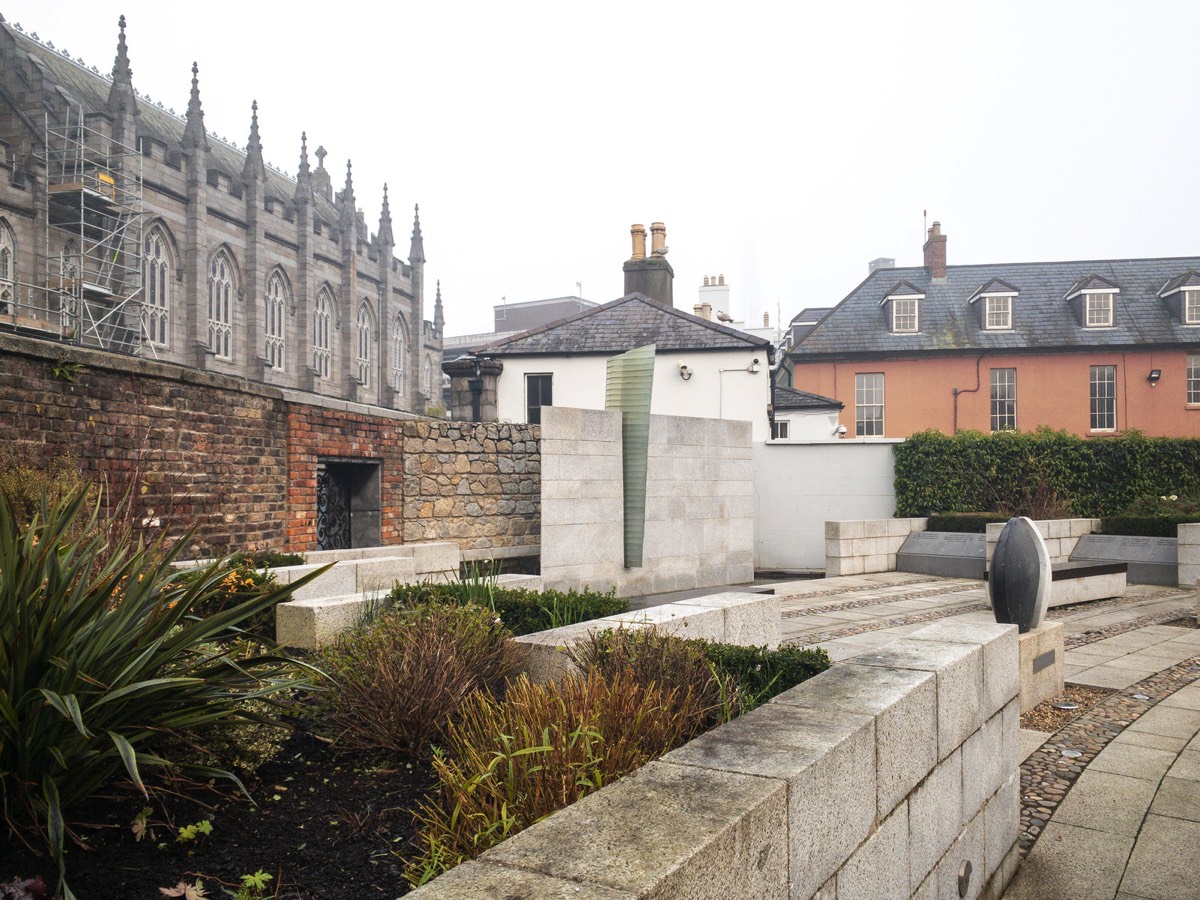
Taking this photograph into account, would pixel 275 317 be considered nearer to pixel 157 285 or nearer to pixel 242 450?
pixel 157 285

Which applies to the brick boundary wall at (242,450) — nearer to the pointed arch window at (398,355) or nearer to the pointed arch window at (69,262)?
the pointed arch window at (69,262)

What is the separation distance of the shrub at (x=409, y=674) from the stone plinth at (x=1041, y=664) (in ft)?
13.8

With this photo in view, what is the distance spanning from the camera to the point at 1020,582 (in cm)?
695

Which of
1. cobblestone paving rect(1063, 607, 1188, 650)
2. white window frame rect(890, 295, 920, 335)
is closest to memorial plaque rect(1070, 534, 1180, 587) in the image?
cobblestone paving rect(1063, 607, 1188, 650)

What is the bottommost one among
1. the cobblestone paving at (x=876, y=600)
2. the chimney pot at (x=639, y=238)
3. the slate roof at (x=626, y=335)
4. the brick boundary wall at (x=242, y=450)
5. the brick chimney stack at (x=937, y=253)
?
the cobblestone paving at (x=876, y=600)

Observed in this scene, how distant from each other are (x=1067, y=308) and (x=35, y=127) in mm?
36674

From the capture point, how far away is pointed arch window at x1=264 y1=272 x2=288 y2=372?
4025 cm

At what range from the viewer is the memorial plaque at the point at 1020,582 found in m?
6.91

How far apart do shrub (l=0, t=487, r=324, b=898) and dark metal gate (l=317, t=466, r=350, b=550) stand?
30.3 ft

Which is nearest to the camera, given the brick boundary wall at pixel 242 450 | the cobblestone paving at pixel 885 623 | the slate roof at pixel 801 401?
the brick boundary wall at pixel 242 450

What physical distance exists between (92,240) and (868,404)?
87.6 feet

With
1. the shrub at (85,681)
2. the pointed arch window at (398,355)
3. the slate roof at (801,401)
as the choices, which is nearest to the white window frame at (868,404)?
the slate roof at (801,401)

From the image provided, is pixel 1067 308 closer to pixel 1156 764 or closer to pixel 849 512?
pixel 849 512

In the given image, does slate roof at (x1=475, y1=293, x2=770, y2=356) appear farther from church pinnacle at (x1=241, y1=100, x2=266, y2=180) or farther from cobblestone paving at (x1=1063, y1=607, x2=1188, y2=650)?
church pinnacle at (x1=241, y1=100, x2=266, y2=180)
